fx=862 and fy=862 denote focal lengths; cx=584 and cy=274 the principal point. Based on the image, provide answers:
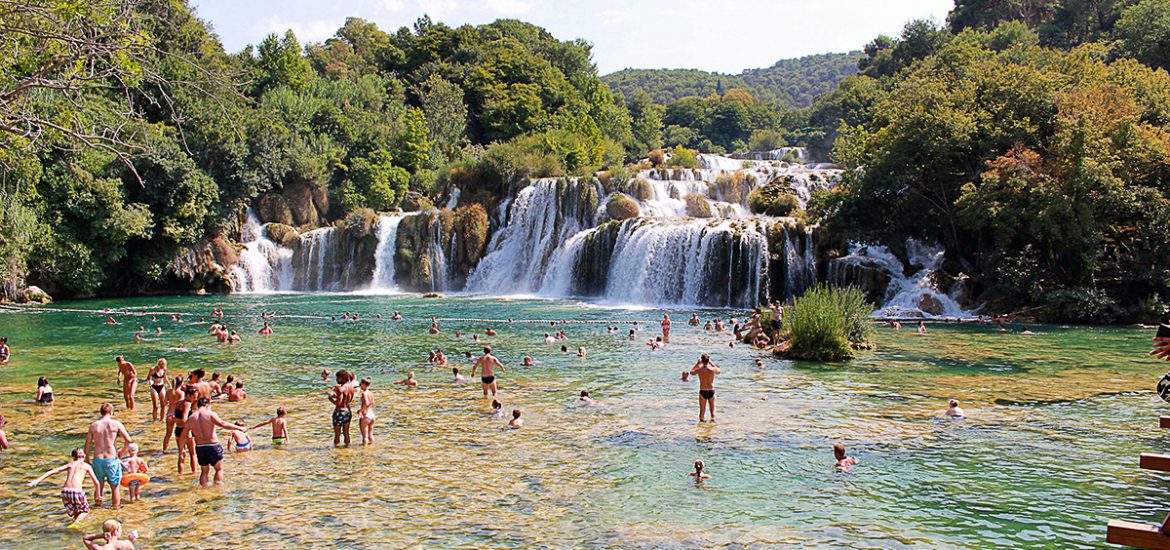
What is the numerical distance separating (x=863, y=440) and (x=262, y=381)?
13.0 m

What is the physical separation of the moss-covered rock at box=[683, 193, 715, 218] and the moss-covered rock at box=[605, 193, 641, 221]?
3051 mm

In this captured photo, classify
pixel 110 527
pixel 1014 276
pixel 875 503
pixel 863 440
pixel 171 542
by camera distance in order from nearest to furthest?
pixel 110 527 → pixel 171 542 → pixel 875 503 → pixel 863 440 → pixel 1014 276

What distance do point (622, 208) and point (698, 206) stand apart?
432cm

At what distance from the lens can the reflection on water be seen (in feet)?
31.6

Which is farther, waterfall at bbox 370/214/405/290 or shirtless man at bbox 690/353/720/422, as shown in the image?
waterfall at bbox 370/214/405/290

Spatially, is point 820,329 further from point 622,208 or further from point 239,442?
point 622,208

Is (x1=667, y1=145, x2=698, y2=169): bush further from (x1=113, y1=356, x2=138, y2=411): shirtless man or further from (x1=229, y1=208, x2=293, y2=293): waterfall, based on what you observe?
(x1=113, y1=356, x2=138, y2=411): shirtless man

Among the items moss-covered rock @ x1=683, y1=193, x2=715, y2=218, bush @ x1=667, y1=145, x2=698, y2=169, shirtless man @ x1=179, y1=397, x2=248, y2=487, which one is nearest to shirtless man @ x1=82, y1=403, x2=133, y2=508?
shirtless man @ x1=179, y1=397, x2=248, y2=487

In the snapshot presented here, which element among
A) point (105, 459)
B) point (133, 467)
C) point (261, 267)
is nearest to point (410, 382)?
point (133, 467)

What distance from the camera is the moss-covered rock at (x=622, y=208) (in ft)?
148

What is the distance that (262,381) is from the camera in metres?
19.4

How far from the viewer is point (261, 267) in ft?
168

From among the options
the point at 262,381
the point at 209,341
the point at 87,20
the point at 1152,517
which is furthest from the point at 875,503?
the point at 209,341

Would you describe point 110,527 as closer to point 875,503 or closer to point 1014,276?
point 875,503
